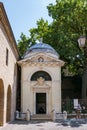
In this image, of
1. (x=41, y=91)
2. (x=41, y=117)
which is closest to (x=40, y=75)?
(x=41, y=91)

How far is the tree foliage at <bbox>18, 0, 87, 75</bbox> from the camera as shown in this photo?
31828mm

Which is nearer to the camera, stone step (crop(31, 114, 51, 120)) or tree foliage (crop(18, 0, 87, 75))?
stone step (crop(31, 114, 51, 120))

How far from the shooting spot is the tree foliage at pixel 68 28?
31828 millimetres

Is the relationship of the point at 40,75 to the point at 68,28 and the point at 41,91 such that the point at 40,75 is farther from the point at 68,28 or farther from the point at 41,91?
the point at 68,28

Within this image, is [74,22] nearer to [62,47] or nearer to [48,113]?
[62,47]

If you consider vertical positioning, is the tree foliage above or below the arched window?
above

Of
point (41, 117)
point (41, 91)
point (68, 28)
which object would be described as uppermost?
point (68, 28)

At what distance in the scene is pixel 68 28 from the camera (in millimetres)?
33219

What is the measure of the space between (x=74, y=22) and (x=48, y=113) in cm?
1185

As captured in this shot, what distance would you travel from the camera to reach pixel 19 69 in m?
30.9

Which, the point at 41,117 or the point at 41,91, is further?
the point at 41,91

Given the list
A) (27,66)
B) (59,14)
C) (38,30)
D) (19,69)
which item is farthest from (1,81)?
(38,30)

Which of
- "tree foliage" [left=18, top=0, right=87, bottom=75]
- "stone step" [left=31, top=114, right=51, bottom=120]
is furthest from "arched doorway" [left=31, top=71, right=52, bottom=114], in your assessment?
"tree foliage" [left=18, top=0, right=87, bottom=75]

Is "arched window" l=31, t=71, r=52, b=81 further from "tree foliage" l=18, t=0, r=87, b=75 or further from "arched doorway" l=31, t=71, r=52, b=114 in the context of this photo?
"tree foliage" l=18, t=0, r=87, b=75
